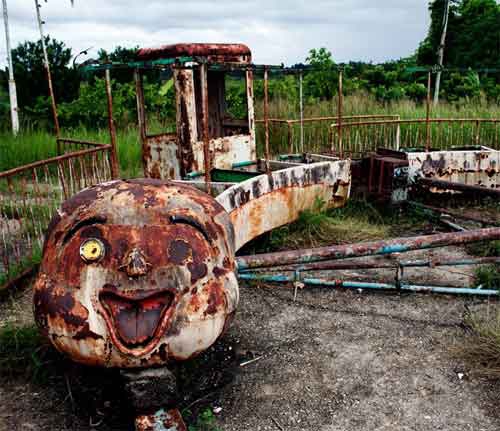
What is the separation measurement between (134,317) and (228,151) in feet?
18.0

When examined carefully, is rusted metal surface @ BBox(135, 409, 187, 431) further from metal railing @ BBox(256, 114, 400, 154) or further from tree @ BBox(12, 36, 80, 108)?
tree @ BBox(12, 36, 80, 108)

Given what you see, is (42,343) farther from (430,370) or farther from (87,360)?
(430,370)

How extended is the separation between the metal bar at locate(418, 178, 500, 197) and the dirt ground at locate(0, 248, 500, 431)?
2501mm

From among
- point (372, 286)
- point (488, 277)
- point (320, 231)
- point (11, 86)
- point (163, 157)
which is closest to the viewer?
point (372, 286)

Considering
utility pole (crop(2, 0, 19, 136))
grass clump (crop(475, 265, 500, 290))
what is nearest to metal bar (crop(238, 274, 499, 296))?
grass clump (crop(475, 265, 500, 290))

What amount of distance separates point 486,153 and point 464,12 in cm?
2105

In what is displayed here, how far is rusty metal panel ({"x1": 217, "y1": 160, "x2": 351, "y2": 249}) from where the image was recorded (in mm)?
5750

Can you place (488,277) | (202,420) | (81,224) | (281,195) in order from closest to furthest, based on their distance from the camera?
(81,224) < (202,420) < (488,277) < (281,195)

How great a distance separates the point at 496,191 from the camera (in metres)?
6.84

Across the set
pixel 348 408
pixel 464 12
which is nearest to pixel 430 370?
pixel 348 408

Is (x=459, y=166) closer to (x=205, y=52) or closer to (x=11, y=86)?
(x=205, y=52)

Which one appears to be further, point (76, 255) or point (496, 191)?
point (496, 191)

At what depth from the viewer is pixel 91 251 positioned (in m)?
3.01

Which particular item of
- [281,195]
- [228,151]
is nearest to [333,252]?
[281,195]
